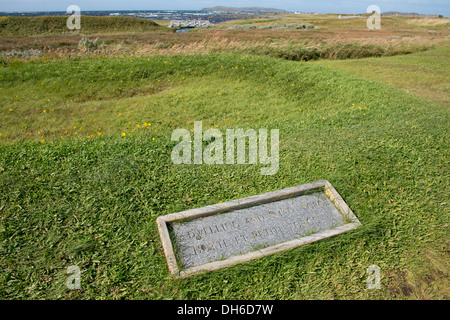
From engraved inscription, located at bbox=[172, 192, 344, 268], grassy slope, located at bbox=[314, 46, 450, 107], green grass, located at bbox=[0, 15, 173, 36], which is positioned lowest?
engraved inscription, located at bbox=[172, 192, 344, 268]

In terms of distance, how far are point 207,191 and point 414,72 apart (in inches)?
417

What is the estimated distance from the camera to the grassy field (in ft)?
9.46

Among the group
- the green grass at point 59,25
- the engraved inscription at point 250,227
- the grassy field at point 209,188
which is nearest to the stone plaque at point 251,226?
the engraved inscription at point 250,227

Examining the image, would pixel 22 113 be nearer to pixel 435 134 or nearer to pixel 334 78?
pixel 334 78

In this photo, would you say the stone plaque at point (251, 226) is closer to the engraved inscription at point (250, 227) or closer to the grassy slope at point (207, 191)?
the engraved inscription at point (250, 227)

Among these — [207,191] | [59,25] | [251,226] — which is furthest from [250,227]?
[59,25]

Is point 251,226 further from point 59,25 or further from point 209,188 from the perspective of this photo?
point 59,25

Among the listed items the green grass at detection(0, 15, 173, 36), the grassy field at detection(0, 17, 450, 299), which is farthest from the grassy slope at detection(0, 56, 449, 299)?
the green grass at detection(0, 15, 173, 36)

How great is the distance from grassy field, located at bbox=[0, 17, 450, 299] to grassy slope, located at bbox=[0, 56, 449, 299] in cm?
2

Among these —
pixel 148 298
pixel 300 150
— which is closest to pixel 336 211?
pixel 300 150

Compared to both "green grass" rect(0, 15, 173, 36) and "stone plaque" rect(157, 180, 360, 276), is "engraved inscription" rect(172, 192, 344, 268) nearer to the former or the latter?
"stone plaque" rect(157, 180, 360, 276)

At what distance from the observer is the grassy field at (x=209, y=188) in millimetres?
2885

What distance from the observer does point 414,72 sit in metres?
10.6

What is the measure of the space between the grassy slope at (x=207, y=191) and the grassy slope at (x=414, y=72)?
2235mm
